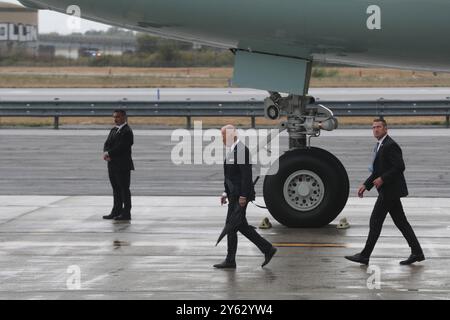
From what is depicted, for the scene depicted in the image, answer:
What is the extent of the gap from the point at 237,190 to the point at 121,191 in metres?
4.08

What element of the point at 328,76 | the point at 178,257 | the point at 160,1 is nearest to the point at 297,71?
the point at 160,1

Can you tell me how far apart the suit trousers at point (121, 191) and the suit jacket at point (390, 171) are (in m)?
4.47

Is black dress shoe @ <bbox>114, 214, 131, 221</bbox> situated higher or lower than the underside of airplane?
lower

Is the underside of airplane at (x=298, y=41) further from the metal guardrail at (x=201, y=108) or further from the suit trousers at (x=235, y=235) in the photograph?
the metal guardrail at (x=201, y=108)

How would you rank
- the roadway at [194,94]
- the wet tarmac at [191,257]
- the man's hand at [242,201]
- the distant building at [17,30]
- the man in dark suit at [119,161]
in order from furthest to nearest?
the distant building at [17,30], the roadway at [194,94], the man in dark suit at [119,161], the man's hand at [242,201], the wet tarmac at [191,257]

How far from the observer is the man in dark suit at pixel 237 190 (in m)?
10.6

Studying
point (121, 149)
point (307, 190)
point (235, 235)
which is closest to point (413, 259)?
point (235, 235)

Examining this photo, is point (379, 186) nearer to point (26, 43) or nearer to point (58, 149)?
point (58, 149)

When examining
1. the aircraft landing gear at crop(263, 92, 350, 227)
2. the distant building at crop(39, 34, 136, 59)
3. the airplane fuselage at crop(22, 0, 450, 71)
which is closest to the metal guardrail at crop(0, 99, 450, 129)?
the aircraft landing gear at crop(263, 92, 350, 227)

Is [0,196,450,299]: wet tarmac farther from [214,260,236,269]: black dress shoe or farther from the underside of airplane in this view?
the underside of airplane

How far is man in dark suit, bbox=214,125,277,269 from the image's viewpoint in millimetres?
10609

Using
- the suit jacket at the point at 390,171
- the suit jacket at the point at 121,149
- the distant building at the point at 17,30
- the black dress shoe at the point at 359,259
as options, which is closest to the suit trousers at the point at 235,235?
the black dress shoe at the point at 359,259

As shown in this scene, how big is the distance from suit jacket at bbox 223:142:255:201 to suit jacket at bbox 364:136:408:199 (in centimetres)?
132
